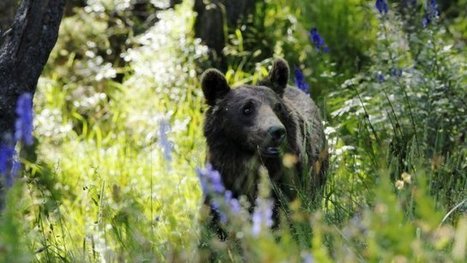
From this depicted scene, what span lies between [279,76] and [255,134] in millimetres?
812

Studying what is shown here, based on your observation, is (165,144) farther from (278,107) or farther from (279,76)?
(279,76)

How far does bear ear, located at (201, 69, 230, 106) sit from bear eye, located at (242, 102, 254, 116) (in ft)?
1.09

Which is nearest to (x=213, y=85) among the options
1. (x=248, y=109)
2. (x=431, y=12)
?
(x=248, y=109)

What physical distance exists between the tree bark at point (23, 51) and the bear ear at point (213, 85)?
4.29 ft

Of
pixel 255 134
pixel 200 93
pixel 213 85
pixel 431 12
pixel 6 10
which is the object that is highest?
pixel 431 12

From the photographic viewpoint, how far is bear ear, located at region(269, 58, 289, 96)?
670 centimetres

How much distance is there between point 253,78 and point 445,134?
290 cm

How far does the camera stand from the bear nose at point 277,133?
19.0 ft

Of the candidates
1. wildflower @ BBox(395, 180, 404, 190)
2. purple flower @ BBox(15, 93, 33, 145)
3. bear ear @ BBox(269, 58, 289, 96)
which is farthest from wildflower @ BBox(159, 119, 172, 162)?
bear ear @ BBox(269, 58, 289, 96)

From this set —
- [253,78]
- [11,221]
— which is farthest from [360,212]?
[253,78]

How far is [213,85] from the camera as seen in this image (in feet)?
21.5

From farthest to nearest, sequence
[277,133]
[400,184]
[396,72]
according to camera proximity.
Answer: [396,72] → [277,133] → [400,184]

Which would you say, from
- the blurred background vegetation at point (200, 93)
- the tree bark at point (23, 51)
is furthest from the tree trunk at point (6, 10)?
the tree bark at point (23, 51)

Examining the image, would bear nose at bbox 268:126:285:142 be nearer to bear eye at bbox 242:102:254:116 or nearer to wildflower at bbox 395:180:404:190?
bear eye at bbox 242:102:254:116
